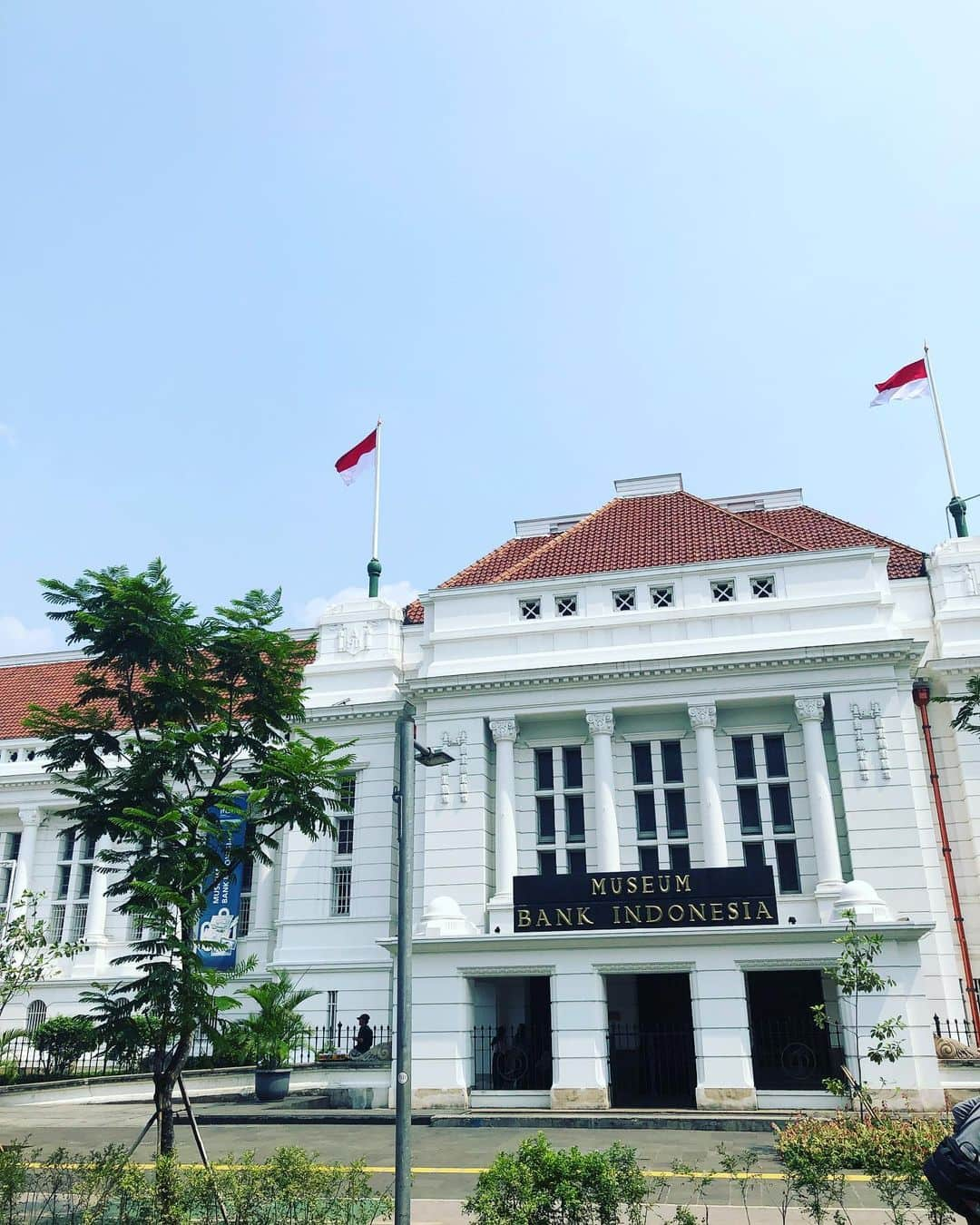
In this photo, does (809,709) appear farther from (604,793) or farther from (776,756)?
(604,793)

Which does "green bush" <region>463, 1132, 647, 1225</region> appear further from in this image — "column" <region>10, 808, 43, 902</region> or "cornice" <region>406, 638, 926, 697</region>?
"column" <region>10, 808, 43, 902</region>

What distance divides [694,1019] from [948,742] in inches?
496

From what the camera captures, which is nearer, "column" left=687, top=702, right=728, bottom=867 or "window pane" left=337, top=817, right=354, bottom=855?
"column" left=687, top=702, right=728, bottom=867

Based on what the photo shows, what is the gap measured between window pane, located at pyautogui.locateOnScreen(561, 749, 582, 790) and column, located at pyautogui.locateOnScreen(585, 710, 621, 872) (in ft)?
3.17

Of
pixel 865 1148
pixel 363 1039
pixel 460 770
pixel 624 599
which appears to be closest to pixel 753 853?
pixel 624 599

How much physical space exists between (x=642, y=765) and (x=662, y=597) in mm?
5413

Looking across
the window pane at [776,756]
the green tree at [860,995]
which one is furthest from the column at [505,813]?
the green tree at [860,995]

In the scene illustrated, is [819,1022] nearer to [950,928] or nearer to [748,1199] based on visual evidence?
[748,1199]

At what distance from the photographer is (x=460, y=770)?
31.3m

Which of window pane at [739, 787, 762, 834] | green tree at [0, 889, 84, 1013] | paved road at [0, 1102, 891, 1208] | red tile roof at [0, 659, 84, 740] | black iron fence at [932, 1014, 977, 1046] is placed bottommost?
paved road at [0, 1102, 891, 1208]

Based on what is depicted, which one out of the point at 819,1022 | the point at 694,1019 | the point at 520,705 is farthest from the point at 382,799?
the point at 819,1022

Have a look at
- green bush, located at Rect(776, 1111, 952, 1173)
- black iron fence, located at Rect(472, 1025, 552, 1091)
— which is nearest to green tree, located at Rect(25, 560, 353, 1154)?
green bush, located at Rect(776, 1111, 952, 1173)

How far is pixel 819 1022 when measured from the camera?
19859 millimetres

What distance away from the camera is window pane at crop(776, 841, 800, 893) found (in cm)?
2909
